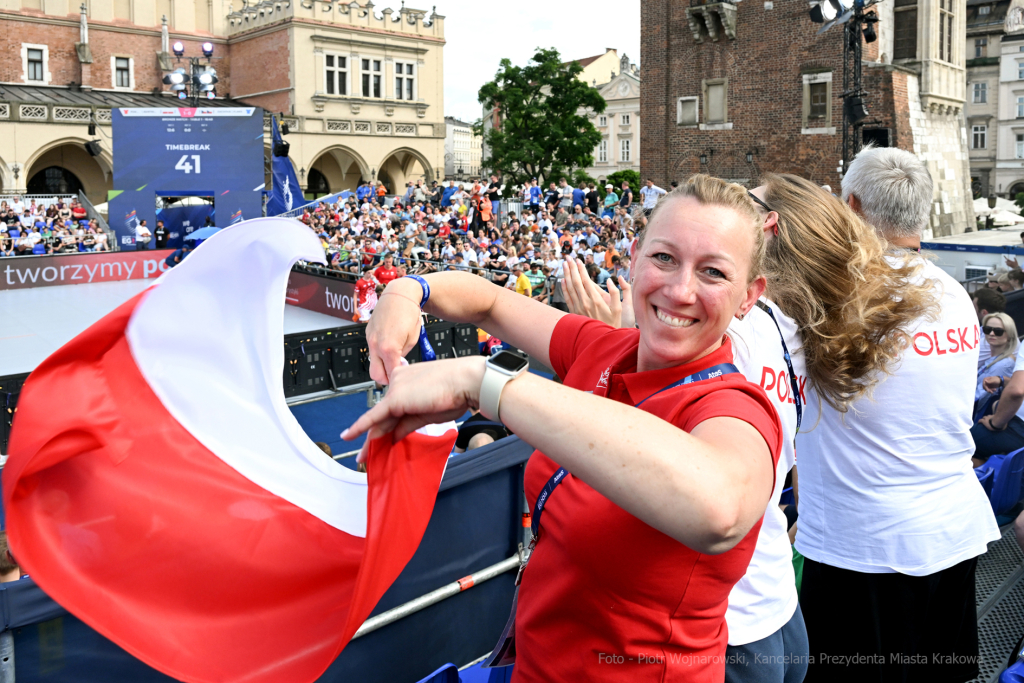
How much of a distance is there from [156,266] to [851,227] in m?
27.6

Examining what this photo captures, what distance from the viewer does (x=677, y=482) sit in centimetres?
110

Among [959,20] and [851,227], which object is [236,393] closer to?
[851,227]

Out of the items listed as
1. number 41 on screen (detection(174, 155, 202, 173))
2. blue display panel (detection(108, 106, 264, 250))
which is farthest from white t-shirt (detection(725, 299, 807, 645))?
number 41 on screen (detection(174, 155, 202, 173))

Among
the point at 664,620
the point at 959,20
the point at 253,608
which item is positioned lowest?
Answer: the point at 253,608

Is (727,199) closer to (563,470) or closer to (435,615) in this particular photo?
(563,470)

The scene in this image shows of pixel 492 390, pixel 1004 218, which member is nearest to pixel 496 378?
pixel 492 390

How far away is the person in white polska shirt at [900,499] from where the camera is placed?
2.38 metres

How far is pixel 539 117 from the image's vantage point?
156 feet

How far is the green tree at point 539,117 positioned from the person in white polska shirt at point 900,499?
148 ft

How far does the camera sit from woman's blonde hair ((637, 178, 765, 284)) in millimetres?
1550

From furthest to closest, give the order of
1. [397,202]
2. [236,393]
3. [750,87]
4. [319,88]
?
[319,88] < [397,202] < [750,87] < [236,393]

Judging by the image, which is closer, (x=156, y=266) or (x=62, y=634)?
(x=62, y=634)

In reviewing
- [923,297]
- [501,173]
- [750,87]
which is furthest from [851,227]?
[501,173]

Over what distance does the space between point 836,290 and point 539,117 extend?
4727cm
